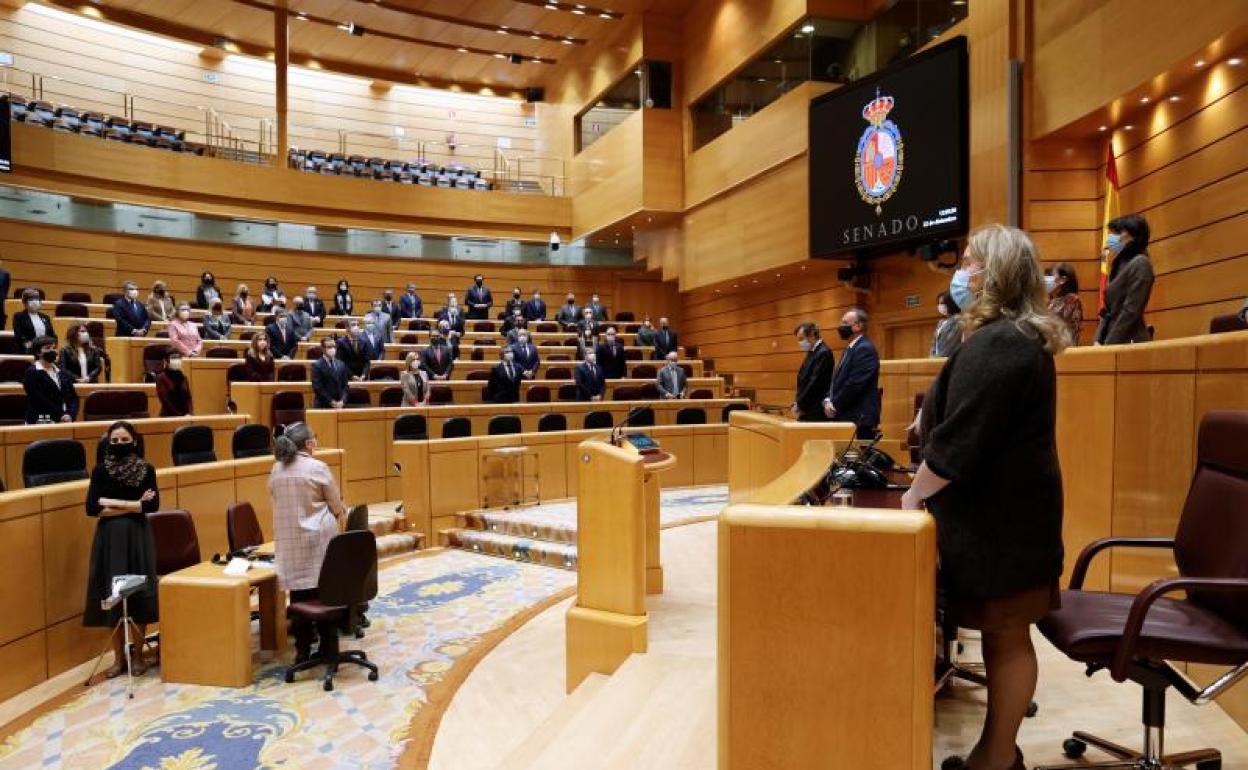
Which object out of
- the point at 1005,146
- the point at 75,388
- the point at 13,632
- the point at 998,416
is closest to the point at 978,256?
the point at 998,416

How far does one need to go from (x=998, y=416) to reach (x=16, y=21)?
674 inches

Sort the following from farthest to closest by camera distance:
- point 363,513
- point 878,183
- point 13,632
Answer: point 878,183 → point 363,513 → point 13,632

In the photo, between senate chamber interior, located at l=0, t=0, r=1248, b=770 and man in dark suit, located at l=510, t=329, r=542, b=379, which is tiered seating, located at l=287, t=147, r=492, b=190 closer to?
senate chamber interior, located at l=0, t=0, r=1248, b=770

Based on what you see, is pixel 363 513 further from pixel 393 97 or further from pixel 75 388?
pixel 393 97

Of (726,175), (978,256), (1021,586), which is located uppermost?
(726,175)

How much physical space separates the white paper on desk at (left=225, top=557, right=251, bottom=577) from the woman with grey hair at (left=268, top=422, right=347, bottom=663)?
231 mm

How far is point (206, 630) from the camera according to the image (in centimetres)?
399

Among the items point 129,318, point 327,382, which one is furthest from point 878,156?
point 129,318

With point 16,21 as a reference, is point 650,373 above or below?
below

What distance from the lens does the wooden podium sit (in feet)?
10.7

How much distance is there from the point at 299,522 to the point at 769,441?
2414 mm

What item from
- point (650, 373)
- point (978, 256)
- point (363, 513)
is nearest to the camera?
point (978, 256)

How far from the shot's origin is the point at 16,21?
1338 centimetres

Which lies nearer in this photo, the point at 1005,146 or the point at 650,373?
the point at 1005,146
